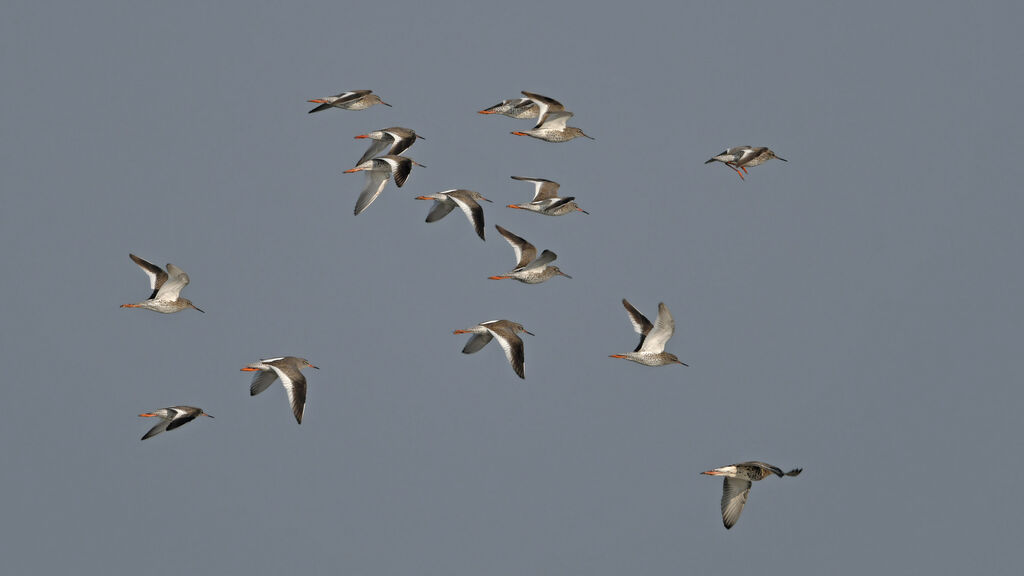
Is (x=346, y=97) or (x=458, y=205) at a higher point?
(x=346, y=97)

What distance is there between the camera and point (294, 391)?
33.5m

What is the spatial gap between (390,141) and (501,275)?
5815 millimetres

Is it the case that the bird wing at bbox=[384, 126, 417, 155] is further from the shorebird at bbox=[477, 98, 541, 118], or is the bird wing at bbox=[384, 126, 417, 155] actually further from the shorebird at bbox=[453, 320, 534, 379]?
the shorebird at bbox=[453, 320, 534, 379]

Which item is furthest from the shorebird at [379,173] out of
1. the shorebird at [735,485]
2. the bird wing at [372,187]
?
the shorebird at [735,485]

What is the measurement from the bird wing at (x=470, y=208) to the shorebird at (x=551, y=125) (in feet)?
9.60

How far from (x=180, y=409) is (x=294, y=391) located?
340 cm

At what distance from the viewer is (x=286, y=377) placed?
111 ft

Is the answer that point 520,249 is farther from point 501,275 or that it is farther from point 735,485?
point 735,485

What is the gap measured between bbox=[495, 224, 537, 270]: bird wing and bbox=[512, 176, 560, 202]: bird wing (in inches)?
120

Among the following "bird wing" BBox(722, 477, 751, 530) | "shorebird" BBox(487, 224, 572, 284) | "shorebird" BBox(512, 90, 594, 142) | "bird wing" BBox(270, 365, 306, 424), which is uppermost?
"shorebird" BBox(512, 90, 594, 142)

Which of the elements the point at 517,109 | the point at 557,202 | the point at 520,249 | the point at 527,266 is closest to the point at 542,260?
the point at 527,266

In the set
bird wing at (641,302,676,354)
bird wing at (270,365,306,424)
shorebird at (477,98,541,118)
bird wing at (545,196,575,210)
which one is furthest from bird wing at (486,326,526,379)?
shorebird at (477,98,541,118)

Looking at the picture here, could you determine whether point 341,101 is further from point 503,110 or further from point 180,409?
point 180,409

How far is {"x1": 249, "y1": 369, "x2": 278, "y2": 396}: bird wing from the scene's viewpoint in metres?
34.6
